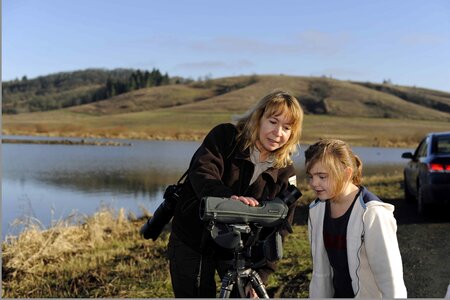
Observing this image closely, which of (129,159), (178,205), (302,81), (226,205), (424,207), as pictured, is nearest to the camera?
(226,205)

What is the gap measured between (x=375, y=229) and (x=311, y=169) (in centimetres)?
39

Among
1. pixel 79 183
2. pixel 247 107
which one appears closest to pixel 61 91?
pixel 247 107

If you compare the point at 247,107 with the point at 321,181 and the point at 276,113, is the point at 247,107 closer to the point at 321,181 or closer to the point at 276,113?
the point at 276,113

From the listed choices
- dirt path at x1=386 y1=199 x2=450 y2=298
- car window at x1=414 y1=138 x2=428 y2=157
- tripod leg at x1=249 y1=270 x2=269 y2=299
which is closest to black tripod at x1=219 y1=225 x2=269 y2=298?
tripod leg at x1=249 y1=270 x2=269 y2=299

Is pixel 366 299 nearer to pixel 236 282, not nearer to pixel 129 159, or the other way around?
pixel 236 282

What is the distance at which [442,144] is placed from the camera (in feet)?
28.1

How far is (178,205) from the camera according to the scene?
2.90 metres

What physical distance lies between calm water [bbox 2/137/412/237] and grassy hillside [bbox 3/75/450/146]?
737 inches

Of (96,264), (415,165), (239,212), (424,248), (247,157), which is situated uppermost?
(247,157)

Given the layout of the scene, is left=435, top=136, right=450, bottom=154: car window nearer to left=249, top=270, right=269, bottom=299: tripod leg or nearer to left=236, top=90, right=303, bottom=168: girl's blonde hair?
left=236, top=90, right=303, bottom=168: girl's blonde hair

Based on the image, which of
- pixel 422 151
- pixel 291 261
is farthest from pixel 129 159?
pixel 291 261

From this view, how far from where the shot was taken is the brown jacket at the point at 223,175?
2635 mm

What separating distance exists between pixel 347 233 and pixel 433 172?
612cm

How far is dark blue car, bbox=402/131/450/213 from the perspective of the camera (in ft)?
26.0
